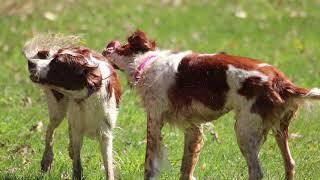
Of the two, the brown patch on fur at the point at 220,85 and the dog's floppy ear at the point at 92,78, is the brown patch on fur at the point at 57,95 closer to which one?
the dog's floppy ear at the point at 92,78

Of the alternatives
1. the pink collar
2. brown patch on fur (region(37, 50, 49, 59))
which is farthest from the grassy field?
brown patch on fur (region(37, 50, 49, 59))

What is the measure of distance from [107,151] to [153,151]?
44 cm

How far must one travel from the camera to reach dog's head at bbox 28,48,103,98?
6559 mm

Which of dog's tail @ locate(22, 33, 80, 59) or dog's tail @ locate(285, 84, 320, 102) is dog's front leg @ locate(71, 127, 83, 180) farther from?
dog's tail @ locate(285, 84, 320, 102)

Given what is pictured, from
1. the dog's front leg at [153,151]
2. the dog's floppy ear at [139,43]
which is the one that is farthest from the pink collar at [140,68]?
the dog's front leg at [153,151]

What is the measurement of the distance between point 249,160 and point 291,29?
30.7 feet

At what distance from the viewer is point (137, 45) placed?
7113 mm

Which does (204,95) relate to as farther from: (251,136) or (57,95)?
(57,95)

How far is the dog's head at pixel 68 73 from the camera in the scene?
6.56 meters

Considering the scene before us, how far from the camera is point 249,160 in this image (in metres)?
6.25

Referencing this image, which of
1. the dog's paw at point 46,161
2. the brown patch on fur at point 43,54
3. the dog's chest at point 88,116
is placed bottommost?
the dog's paw at point 46,161

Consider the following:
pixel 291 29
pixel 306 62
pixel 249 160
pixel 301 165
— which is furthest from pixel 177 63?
pixel 291 29

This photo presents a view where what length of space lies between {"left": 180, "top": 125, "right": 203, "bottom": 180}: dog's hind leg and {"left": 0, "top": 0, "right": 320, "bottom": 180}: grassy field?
25cm

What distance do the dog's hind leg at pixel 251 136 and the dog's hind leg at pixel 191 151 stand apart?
93cm
